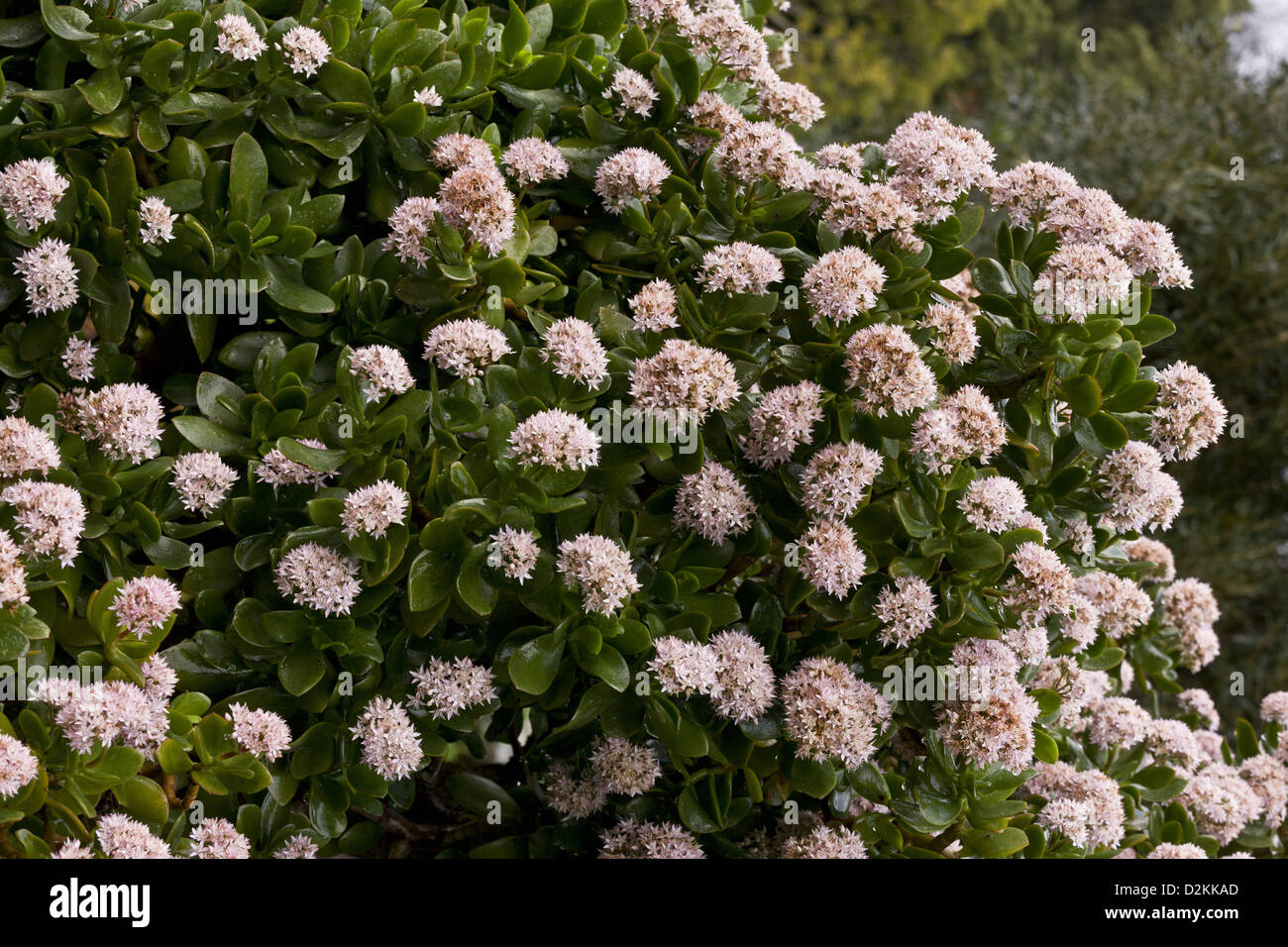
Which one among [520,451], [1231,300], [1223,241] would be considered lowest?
[520,451]

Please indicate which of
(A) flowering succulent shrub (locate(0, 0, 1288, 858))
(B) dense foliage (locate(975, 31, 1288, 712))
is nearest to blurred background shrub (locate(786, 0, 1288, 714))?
(B) dense foliage (locate(975, 31, 1288, 712))

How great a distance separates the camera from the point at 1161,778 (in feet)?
4.43

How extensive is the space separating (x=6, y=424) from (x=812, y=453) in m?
0.67

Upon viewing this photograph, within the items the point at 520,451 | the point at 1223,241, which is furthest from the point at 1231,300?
the point at 520,451

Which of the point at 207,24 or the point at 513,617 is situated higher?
the point at 207,24

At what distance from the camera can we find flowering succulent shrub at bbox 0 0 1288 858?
3.10 ft

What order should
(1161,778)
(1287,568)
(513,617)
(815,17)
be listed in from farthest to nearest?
(815,17), (1287,568), (1161,778), (513,617)

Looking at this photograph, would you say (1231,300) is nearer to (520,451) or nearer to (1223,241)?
(1223,241)

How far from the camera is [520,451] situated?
92 cm

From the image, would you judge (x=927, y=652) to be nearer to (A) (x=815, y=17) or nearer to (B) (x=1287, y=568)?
(B) (x=1287, y=568)

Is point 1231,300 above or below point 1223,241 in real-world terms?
below

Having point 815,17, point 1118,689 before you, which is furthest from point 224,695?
point 815,17

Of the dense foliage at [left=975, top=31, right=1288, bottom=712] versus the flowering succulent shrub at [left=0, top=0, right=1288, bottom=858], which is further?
the dense foliage at [left=975, top=31, right=1288, bottom=712]

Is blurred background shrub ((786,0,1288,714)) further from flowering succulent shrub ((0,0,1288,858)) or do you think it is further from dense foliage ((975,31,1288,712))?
flowering succulent shrub ((0,0,1288,858))
